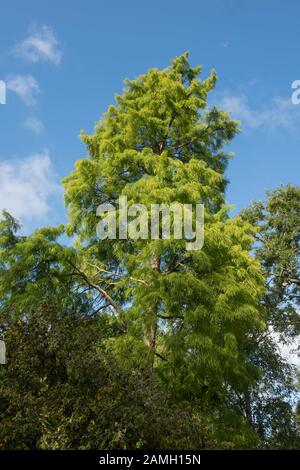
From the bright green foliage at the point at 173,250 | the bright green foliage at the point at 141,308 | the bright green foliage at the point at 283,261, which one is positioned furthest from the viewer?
the bright green foliage at the point at 283,261

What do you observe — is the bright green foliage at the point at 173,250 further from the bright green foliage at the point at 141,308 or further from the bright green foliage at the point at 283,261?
the bright green foliage at the point at 283,261

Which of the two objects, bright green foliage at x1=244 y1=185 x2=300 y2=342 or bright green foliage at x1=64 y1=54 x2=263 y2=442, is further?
bright green foliage at x1=244 y1=185 x2=300 y2=342

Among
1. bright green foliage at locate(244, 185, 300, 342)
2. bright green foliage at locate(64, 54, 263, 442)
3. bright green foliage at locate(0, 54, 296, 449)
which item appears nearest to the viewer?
bright green foliage at locate(0, 54, 296, 449)

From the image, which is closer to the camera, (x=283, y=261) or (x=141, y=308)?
(x=141, y=308)

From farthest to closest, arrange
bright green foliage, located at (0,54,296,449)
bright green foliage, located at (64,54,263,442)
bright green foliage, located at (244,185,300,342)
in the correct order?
bright green foliage, located at (244,185,300,342), bright green foliage, located at (64,54,263,442), bright green foliage, located at (0,54,296,449)

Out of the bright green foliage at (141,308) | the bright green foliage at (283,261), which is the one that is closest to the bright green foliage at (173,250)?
the bright green foliage at (141,308)

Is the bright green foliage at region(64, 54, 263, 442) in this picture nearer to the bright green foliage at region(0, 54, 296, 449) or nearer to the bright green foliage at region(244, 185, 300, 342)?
the bright green foliage at region(0, 54, 296, 449)

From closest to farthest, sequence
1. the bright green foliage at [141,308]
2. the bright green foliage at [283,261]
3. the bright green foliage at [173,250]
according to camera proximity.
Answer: the bright green foliage at [141,308], the bright green foliage at [173,250], the bright green foliage at [283,261]

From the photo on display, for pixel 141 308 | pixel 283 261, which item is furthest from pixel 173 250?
pixel 283 261

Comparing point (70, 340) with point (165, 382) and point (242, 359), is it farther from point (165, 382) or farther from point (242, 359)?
point (242, 359)

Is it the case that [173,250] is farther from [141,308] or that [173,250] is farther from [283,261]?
[283,261]

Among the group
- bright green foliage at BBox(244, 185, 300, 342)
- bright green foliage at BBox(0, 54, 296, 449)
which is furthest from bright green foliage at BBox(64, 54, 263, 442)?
bright green foliage at BBox(244, 185, 300, 342)
